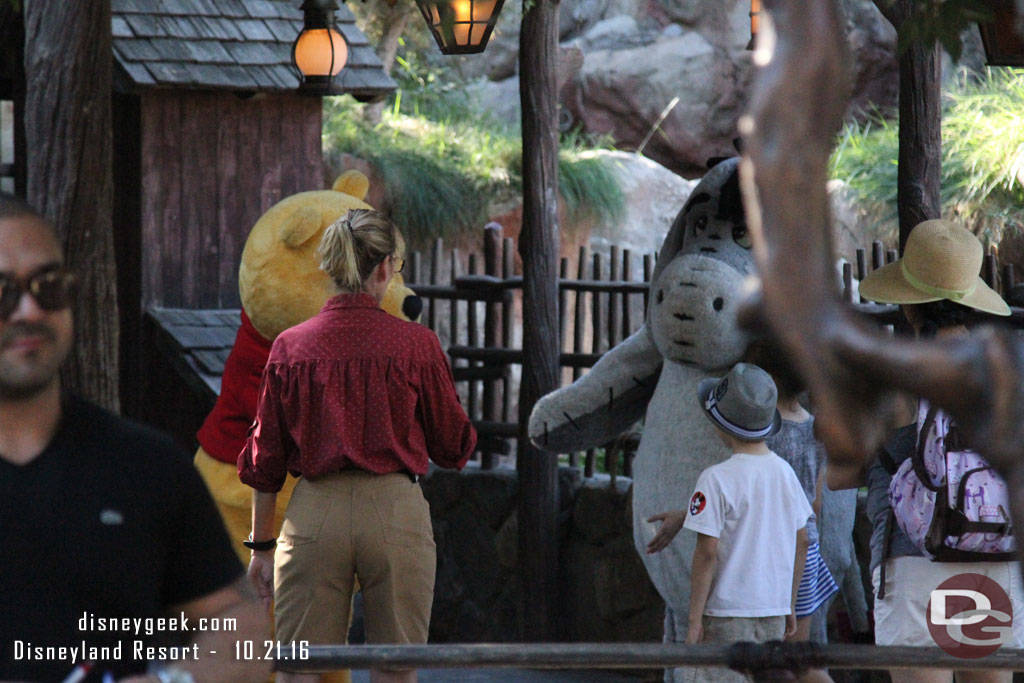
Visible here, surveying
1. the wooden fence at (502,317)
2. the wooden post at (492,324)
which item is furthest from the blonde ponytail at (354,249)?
the wooden post at (492,324)

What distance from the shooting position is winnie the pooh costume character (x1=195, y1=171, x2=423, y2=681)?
16.4ft

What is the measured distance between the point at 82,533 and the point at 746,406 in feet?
8.25

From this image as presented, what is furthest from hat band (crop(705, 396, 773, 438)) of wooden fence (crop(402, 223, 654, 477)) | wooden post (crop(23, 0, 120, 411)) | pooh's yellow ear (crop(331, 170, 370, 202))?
wooden fence (crop(402, 223, 654, 477))

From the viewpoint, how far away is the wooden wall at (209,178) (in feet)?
25.3

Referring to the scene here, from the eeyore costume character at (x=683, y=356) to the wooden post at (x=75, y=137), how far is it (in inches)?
77.5

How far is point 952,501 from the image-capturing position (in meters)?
3.49

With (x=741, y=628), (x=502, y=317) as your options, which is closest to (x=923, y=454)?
(x=741, y=628)

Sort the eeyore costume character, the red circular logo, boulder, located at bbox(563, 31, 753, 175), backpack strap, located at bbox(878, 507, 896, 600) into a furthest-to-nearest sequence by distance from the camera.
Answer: boulder, located at bbox(563, 31, 753, 175) < the eeyore costume character < backpack strap, located at bbox(878, 507, 896, 600) < the red circular logo

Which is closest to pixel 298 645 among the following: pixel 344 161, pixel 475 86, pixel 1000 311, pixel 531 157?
pixel 1000 311

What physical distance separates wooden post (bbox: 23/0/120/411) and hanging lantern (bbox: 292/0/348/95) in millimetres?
3040

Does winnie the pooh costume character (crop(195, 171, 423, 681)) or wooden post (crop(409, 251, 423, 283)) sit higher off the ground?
wooden post (crop(409, 251, 423, 283))

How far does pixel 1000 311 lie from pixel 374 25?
38.8 feet

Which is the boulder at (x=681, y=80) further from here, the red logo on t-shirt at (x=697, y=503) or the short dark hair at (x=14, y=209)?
the short dark hair at (x=14, y=209)

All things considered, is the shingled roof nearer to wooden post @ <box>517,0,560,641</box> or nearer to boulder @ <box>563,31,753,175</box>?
wooden post @ <box>517,0,560,641</box>
